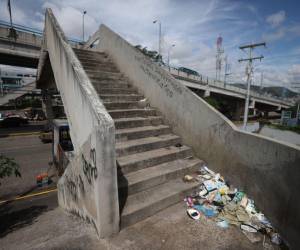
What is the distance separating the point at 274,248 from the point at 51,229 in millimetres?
3095

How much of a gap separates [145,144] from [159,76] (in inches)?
80.6

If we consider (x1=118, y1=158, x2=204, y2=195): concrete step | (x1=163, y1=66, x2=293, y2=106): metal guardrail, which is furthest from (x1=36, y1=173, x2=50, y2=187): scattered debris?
(x1=163, y1=66, x2=293, y2=106): metal guardrail

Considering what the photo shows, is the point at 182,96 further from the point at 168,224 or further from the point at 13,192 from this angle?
the point at 13,192

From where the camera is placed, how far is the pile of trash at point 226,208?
2.56m

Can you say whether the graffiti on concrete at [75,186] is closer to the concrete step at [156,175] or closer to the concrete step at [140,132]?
the concrete step at [156,175]

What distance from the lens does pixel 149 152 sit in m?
3.78

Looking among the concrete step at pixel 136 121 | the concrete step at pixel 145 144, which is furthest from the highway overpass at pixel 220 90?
the concrete step at pixel 145 144

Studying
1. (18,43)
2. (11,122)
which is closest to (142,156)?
(18,43)

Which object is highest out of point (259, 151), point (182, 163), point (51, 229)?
point (259, 151)

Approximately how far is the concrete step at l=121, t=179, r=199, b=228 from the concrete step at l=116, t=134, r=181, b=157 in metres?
0.84

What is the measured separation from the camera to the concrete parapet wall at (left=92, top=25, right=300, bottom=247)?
7.86 feet

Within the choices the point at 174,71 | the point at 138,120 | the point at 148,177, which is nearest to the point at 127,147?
the point at 148,177

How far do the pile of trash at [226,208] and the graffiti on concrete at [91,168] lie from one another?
1638mm

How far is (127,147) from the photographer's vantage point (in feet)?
11.6
